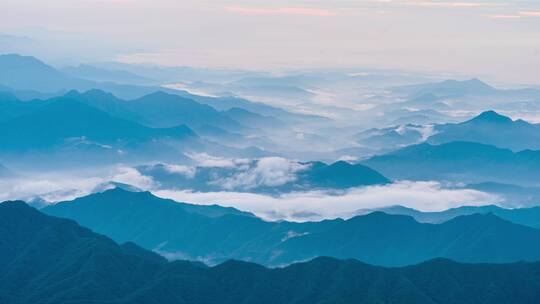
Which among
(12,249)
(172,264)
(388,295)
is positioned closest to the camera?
(388,295)

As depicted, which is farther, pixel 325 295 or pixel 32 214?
pixel 32 214

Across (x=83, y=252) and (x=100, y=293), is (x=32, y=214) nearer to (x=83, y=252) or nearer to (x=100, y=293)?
(x=83, y=252)

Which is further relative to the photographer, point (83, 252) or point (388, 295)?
point (83, 252)

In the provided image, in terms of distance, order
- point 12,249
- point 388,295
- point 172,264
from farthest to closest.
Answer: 1. point 12,249
2. point 172,264
3. point 388,295

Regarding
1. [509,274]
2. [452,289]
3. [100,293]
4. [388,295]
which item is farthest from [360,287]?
[100,293]

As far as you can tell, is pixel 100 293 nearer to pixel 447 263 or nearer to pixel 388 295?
pixel 388 295

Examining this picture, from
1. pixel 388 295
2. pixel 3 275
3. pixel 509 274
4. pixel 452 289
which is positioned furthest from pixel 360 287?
pixel 3 275
